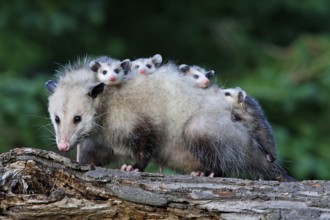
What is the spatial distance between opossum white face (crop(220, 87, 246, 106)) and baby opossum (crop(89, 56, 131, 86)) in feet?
1.61

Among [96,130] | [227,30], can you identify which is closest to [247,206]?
[96,130]

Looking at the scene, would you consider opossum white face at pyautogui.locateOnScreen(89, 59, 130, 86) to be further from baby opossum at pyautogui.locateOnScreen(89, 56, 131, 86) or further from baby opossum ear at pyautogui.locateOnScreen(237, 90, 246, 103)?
baby opossum ear at pyautogui.locateOnScreen(237, 90, 246, 103)

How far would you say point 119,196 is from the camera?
3.97m

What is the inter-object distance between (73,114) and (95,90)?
150 mm

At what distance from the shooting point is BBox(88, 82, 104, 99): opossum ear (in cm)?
459

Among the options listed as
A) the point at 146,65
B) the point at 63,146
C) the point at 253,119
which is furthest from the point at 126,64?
the point at 253,119

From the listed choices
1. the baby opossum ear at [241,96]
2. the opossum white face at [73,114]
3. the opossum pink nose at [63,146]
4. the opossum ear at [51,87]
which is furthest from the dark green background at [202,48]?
the baby opossum ear at [241,96]

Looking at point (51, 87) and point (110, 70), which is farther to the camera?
point (51, 87)

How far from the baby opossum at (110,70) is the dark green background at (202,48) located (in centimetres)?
226

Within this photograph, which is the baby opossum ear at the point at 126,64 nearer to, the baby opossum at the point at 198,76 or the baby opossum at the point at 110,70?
the baby opossum at the point at 110,70

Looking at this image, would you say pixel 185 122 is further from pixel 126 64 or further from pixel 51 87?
pixel 51 87

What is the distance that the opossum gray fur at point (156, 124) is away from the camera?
459 cm

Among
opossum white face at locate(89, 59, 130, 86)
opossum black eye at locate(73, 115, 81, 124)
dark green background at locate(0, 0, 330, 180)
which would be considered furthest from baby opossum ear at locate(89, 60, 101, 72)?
dark green background at locate(0, 0, 330, 180)

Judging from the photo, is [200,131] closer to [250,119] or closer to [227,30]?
[250,119]
